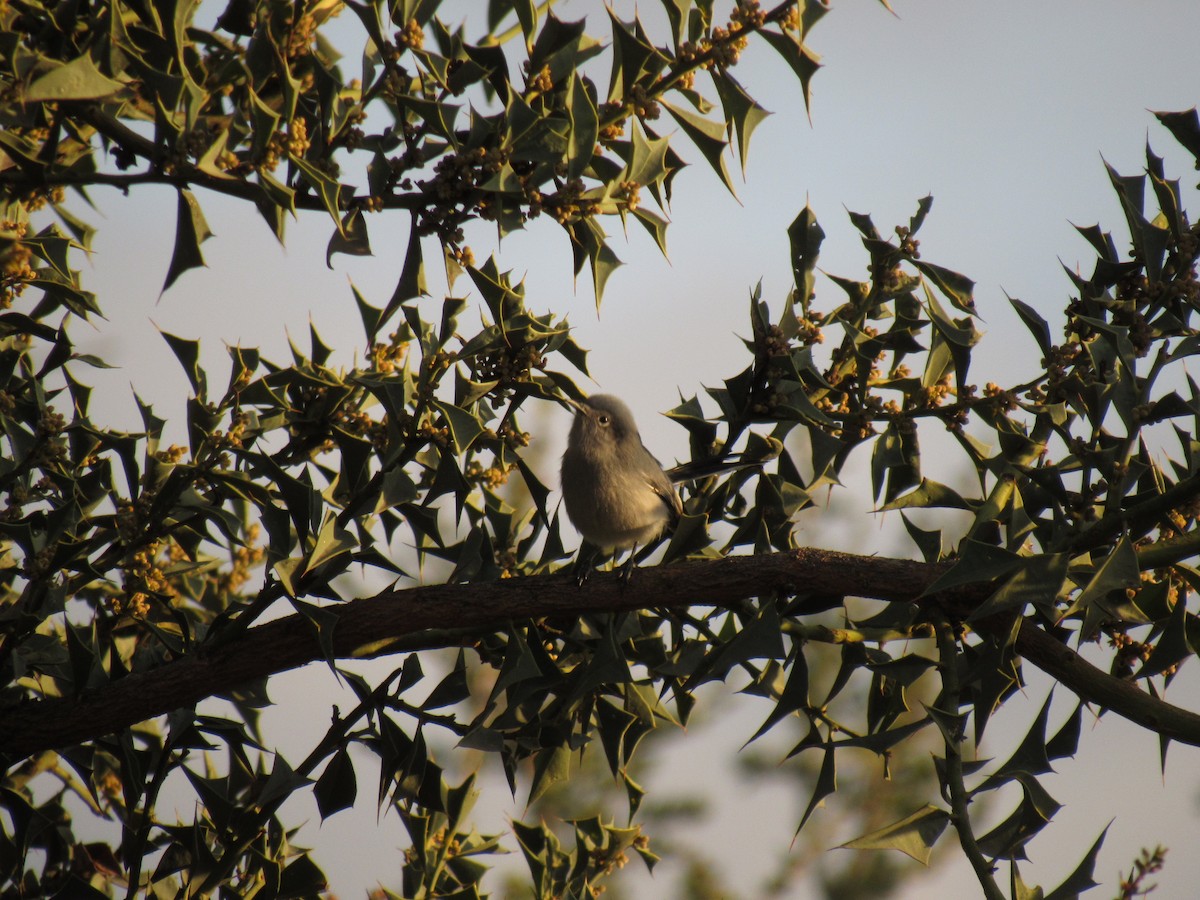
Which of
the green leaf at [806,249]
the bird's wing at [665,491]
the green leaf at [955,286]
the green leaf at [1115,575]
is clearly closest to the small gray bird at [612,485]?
the bird's wing at [665,491]

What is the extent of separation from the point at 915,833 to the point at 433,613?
1520 millimetres

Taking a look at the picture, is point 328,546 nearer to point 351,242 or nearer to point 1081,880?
point 351,242

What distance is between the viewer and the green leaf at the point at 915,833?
2623 millimetres

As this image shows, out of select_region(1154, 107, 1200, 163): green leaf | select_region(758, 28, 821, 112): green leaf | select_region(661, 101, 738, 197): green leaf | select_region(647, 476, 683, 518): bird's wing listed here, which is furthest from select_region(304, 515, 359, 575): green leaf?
select_region(1154, 107, 1200, 163): green leaf

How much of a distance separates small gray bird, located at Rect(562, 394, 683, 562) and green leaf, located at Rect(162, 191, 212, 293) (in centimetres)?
186

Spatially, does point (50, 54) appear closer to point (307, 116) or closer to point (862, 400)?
point (307, 116)

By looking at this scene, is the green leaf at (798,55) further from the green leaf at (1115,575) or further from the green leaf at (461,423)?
the green leaf at (1115,575)

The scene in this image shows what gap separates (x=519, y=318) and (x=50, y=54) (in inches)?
67.1

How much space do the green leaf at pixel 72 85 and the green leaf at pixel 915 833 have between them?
99.7 inches

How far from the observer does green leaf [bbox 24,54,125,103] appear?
2178 millimetres

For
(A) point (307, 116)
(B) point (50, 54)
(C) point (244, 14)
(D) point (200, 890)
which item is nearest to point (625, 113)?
(A) point (307, 116)

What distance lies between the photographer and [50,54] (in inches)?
125

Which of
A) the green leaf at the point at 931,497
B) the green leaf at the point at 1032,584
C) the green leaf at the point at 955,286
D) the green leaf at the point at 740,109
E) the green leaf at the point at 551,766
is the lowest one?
the green leaf at the point at 1032,584

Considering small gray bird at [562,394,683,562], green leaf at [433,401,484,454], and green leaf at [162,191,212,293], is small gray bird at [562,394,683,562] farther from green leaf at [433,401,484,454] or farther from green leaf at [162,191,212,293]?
green leaf at [162,191,212,293]
